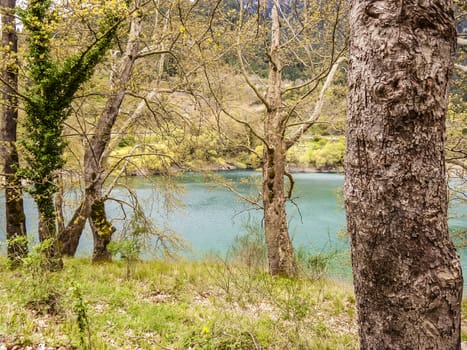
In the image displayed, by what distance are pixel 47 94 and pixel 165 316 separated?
4.50 meters

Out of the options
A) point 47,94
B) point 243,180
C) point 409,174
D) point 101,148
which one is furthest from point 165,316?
point 243,180

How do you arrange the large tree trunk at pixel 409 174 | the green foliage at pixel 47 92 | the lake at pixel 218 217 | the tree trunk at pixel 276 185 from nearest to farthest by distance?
1. the large tree trunk at pixel 409 174
2. the green foliage at pixel 47 92
3. the tree trunk at pixel 276 185
4. the lake at pixel 218 217

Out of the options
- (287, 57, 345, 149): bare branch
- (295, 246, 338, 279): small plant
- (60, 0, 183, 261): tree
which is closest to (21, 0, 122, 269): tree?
(60, 0, 183, 261): tree

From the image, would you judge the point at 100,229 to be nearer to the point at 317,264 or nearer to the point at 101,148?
the point at 101,148

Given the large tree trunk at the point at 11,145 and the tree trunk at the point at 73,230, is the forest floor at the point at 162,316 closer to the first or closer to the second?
the large tree trunk at the point at 11,145

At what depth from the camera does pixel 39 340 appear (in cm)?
298

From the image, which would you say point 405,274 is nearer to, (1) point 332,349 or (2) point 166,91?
(1) point 332,349

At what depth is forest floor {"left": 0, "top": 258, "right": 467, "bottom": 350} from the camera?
316 cm

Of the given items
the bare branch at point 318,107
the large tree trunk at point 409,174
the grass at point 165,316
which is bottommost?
the grass at point 165,316

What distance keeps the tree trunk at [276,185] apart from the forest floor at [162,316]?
989 millimetres

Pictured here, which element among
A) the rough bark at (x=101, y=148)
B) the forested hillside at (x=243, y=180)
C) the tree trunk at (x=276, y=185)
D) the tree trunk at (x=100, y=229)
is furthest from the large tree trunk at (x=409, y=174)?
the tree trunk at (x=100, y=229)

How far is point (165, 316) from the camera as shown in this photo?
418 cm

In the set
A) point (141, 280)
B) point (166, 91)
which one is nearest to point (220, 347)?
point (141, 280)

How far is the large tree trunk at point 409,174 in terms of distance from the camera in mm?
1159
